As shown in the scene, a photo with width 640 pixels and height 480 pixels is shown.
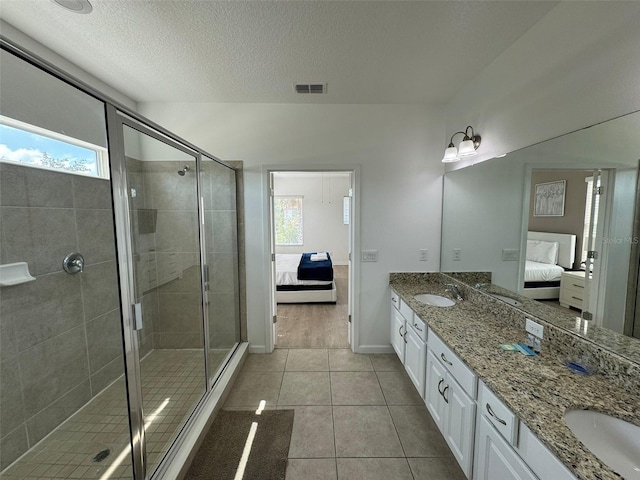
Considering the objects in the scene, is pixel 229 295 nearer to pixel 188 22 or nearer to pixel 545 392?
pixel 188 22

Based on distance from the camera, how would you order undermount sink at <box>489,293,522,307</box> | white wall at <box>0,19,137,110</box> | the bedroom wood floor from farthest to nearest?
the bedroom wood floor < undermount sink at <box>489,293,522,307</box> < white wall at <box>0,19,137,110</box>

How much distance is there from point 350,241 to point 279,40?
1869mm

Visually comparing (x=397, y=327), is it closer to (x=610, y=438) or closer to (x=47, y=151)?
(x=610, y=438)

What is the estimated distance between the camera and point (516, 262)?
Answer: 1.79m

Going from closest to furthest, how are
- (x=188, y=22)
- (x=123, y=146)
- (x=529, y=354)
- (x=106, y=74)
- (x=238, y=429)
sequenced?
(x=123, y=146), (x=529, y=354), (x=188, y=22), (x=238, y=429), (x=106, y=74)

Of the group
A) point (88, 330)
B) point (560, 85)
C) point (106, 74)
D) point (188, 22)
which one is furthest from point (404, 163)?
point (88, 330)

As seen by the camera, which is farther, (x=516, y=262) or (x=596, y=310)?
(x=516, y=262)

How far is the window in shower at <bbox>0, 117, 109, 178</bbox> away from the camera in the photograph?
57.7 inches

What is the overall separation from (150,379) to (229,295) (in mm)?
1045

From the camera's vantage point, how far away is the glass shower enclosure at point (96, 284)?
136cm

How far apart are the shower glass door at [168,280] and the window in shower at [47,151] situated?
1.14 ft

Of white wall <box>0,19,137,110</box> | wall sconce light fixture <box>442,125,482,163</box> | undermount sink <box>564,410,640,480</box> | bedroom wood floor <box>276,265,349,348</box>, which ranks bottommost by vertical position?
bedroom wood floor <box>276,265,349,348</box>

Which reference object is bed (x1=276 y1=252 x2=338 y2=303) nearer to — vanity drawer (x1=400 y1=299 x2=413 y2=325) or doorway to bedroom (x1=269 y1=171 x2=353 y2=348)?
doorway to bedroom (x1=269 y1=171 x2=353 y2=348)

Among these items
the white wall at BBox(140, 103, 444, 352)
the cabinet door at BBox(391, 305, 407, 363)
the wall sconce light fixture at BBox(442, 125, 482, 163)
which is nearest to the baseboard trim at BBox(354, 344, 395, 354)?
the cabinet door at BBox(391, 305, 407, 363)
